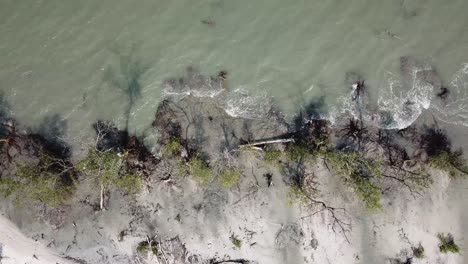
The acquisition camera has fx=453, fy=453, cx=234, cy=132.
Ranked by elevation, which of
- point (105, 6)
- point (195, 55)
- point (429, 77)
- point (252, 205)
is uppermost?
point (105, 6)

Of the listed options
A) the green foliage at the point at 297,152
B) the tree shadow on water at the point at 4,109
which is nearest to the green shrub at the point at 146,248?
the green foliage at the point at 297,152

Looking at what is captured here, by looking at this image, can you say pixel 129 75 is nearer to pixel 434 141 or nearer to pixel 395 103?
pixel 395 103

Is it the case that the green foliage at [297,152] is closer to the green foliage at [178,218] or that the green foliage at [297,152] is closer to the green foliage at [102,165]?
the green foliage at [178,218]

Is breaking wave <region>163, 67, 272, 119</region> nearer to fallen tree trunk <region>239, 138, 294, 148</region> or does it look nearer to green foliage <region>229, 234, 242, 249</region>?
fallen tree trunk <region>239, 138, 294, 148</region>

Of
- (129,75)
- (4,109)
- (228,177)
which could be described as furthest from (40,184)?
(228,177)

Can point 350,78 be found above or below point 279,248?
above

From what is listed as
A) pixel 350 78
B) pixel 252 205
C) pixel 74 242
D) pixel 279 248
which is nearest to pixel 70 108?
pixel 74 242

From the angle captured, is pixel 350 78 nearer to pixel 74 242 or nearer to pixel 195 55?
pixel 195 55
